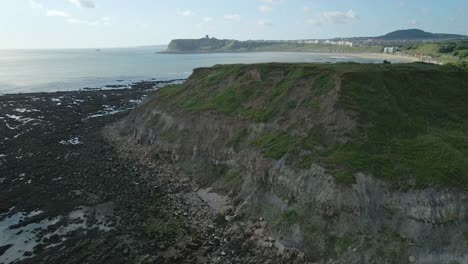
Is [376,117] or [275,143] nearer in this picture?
[376,117]

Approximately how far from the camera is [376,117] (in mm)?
32719

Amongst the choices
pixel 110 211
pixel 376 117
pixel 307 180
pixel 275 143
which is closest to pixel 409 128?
pixel 376 117

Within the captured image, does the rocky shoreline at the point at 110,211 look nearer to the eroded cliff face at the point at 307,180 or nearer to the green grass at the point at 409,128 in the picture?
the eroded cliff face at the point at 307,180

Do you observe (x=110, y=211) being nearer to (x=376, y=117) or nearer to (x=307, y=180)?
(x=307, y=180)

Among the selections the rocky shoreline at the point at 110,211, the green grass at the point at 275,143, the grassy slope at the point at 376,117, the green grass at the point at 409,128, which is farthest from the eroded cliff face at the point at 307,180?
the rocky shoreline at the point at 110,211

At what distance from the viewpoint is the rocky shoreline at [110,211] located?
26469 millimetres

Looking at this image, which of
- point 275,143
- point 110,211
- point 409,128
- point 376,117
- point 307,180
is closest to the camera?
point 307,180

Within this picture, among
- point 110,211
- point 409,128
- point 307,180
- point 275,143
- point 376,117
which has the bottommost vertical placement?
point 110,211

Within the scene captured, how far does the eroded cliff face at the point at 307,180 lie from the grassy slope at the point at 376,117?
22 cm

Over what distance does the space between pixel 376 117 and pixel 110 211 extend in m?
23.8

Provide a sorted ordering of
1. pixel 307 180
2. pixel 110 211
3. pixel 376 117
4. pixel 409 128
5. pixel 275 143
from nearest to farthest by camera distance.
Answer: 1. pixel 307 180
2. pixel 409 128
3. pixel 376 117
4. pixel 110 211
5. pixel 275 143

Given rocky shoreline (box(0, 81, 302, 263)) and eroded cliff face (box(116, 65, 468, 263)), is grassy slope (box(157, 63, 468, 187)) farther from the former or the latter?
rocky shoreline (box(0, 81, 302, 263))

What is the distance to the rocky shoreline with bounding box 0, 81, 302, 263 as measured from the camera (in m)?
26.5

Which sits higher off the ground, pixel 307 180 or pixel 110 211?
pixel 307 180
